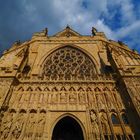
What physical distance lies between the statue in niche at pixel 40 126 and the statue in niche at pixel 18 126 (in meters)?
0.99

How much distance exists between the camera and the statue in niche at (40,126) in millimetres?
10250

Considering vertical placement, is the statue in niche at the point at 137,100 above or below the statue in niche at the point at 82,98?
below

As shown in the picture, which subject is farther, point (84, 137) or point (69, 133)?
point (69, 133)

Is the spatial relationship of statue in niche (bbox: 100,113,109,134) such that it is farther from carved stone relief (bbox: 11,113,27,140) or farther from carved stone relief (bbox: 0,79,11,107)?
carved stone relief (bbox: 0,79,11,107)

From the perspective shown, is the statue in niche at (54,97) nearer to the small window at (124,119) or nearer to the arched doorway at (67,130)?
the arched doorway at (67,130)

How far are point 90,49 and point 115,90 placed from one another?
23.9 feet

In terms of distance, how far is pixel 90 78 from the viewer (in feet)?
45.9

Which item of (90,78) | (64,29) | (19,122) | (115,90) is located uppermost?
(64,29)

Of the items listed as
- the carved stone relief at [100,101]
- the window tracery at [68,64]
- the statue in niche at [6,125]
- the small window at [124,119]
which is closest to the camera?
the statue in niche at [6,125]

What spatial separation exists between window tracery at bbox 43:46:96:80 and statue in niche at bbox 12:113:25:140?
17.7 feet

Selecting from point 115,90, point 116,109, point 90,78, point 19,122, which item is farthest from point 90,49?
point 19,122

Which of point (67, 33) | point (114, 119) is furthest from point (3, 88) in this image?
point (67, 33)

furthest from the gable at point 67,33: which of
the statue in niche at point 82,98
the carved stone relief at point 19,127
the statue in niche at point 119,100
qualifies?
the carved stone relief at point 19,127

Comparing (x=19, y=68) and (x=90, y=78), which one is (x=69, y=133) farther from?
(x=19, y=68)
